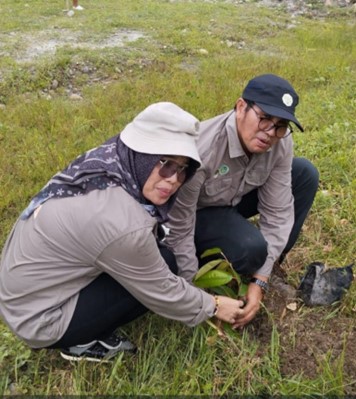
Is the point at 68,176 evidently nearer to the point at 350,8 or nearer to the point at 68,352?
the point at 68,352

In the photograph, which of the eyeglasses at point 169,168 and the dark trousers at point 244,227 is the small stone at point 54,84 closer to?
the dark trousers at point 244,227

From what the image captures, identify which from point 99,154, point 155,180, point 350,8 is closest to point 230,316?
→ point 155,180

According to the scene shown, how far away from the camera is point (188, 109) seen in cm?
512

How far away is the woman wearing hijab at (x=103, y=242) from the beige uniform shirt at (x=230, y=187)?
26 cm

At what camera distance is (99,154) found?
5.97 feet

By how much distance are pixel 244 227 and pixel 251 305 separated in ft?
1.46

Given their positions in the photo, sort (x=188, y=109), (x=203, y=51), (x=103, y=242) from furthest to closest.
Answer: (x=203, y=51) → (x=188, y=109) → (x=103, y=242)

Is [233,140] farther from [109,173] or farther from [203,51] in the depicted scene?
[203,51]

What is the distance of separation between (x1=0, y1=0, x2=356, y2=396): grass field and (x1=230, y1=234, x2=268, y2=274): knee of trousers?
226 millimetres

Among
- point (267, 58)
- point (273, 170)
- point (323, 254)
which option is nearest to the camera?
point (273, 170)

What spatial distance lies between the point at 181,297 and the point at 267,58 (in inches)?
242

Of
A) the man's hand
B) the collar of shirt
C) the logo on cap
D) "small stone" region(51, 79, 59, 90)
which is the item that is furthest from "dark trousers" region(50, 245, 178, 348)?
"small stone" region(51, 79, 59, 90)

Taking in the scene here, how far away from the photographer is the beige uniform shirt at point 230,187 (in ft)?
7.39

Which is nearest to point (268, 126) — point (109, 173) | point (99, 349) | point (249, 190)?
point (249, 190)
